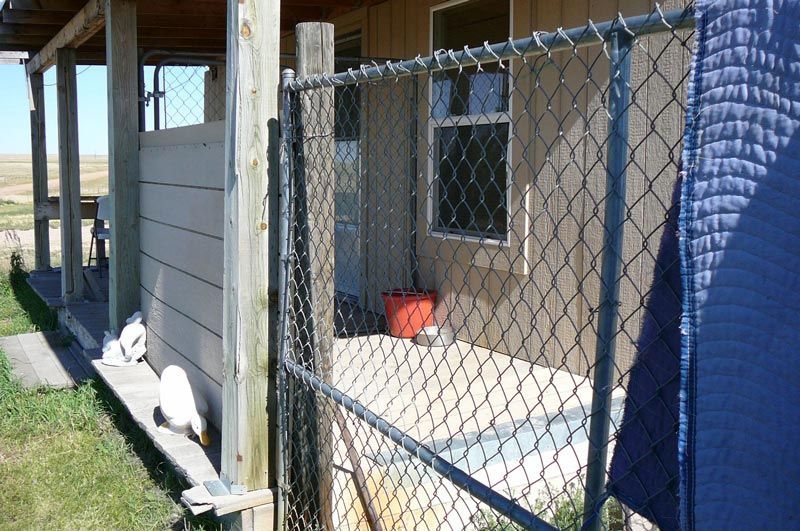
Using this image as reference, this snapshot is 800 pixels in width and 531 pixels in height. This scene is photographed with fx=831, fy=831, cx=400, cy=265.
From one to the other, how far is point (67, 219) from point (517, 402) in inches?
201

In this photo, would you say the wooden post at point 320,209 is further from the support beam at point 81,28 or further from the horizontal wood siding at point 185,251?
the support beam at point 81,28

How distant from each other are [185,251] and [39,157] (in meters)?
7.44

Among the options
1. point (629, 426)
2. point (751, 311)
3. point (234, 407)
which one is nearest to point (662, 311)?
point (629, 426)

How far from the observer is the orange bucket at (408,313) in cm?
629

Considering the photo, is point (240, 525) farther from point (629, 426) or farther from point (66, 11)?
point (66, 11)

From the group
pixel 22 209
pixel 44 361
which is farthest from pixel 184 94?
pixel 22 209

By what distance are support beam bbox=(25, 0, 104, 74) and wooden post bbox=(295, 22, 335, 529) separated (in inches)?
123

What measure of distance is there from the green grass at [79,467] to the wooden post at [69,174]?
6.27ft

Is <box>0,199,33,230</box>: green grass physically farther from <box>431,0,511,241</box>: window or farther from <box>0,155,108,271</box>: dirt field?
<box>431,0,511,241</box>: window

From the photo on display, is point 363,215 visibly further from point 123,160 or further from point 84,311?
point 84,311

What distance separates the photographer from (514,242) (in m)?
5.65

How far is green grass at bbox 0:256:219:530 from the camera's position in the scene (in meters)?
3.79

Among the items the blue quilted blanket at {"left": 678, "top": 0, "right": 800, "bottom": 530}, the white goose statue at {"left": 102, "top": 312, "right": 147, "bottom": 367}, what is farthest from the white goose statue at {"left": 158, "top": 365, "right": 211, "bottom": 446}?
the blue quilted blanket at {"left": 678, "top": 0, "right": 800, "bottom": 530}

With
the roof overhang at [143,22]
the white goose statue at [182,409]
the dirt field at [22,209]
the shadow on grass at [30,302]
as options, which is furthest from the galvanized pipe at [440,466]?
the dirt field at [22,209]
